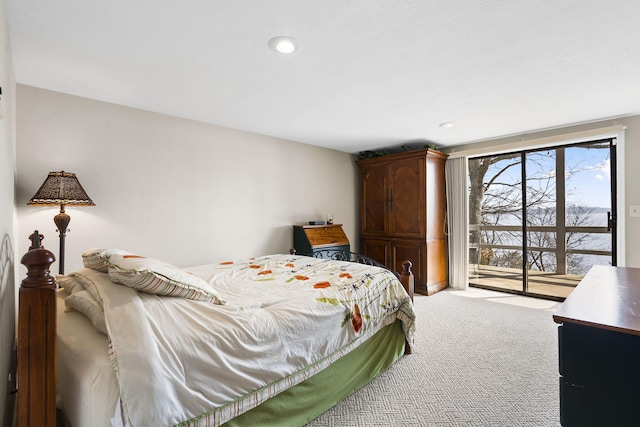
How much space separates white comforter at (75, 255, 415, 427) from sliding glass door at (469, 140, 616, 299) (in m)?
3.26

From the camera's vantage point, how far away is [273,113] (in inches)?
124

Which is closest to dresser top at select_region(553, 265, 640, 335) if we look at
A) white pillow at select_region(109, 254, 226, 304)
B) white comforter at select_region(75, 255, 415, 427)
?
white comforter at select_region(75, 255, 415, 427)

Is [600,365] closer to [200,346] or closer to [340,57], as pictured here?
[200,346]

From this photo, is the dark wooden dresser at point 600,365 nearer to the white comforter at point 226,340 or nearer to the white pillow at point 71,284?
the white comforter at point 226,340

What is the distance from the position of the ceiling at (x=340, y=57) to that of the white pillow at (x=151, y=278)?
1.31m

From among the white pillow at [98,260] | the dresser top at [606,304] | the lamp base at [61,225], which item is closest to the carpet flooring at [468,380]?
the dresser top at [606,304]

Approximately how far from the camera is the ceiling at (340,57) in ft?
5.20

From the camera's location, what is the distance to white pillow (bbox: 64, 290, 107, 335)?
3.88 feet

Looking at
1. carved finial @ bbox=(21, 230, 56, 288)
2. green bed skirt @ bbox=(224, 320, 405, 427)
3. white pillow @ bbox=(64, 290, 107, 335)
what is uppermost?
carved finial @ bbox=(21, 230, 56, 288)

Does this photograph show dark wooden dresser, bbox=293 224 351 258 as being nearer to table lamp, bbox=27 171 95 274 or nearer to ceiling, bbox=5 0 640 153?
ceiling, bbox=5 0 640 153

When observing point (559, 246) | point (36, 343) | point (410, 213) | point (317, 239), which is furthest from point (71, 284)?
point (559, 246)

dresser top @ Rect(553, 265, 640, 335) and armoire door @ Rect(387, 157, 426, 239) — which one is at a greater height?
armoire door @ Rect(387, 157, 426, 239)

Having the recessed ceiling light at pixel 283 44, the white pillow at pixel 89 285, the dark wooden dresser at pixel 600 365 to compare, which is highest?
the recessed ceiling light at pixel 283 44

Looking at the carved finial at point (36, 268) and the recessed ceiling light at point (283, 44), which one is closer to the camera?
the carved finial at point (36, 268)
